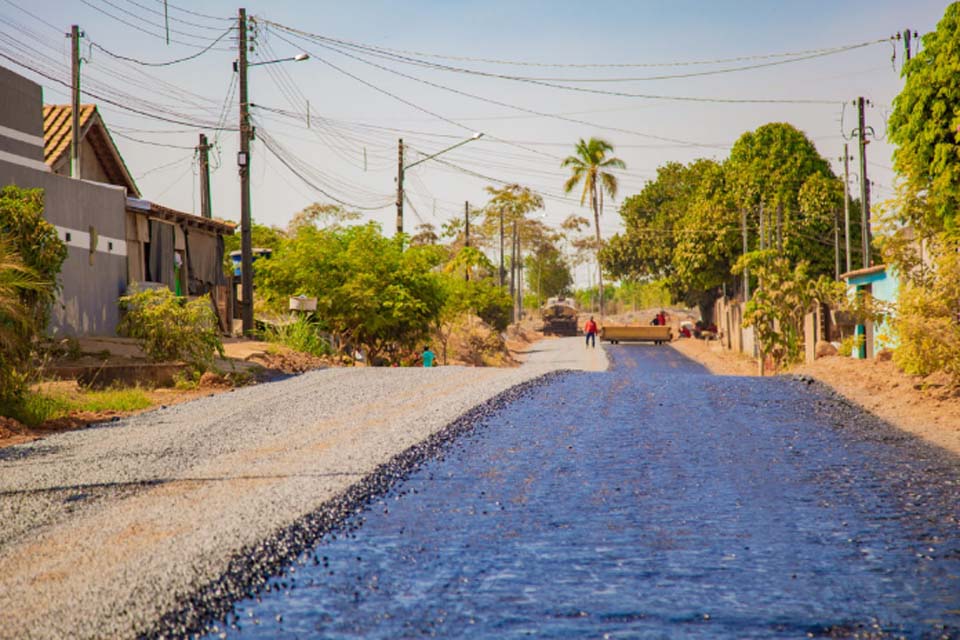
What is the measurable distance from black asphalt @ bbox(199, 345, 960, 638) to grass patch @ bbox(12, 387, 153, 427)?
22.0 ft

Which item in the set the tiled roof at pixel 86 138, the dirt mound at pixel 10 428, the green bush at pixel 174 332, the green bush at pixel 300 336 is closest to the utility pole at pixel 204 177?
the tiled roof at pixel 86 138

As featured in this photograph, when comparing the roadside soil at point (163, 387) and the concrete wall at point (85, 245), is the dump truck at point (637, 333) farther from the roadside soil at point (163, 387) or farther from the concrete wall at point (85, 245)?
the concrete wall at point (85, 245)

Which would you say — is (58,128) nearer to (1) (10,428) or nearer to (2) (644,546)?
(1) (10,428)

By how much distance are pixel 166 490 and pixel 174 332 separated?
466 inches

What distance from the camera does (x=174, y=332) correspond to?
70.4 feet

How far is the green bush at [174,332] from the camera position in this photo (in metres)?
21.6

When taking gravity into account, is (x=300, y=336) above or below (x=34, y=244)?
below

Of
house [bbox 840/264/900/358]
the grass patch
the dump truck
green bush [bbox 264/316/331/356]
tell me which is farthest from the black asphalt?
the dump truck

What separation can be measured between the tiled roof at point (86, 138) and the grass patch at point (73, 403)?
1522 cm

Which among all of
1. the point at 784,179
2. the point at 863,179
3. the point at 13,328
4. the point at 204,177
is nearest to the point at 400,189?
the point at 204,177

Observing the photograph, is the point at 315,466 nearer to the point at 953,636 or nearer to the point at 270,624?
the point at 270,624

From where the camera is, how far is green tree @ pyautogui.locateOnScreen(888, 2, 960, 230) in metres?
19.8

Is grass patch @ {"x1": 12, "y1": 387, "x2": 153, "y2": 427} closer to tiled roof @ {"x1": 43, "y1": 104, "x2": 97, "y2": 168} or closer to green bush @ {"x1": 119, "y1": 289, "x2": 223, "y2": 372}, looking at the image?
green bush @ {"x1": 119, "y1": 289, "x2": 223, "y2": 372}

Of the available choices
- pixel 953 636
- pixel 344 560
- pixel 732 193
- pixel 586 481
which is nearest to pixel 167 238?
pixel 586 481
